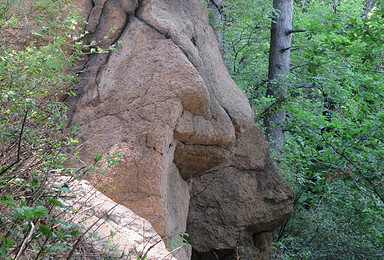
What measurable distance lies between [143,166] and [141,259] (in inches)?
69.5

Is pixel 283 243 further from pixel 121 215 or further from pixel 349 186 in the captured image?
pixel 121 215

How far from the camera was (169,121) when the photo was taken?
497cm

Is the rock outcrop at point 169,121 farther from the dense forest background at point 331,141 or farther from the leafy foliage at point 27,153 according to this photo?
the dense forest background at point 331,141

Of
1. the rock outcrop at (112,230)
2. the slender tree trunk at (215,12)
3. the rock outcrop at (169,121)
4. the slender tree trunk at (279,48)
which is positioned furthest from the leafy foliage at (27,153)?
the slender tree trunk at (279,48)

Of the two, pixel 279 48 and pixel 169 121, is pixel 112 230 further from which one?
pixel 279 48

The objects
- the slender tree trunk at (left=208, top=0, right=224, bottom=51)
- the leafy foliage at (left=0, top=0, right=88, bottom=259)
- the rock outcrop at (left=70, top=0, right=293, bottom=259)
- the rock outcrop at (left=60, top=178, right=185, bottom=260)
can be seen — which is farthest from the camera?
the slender tree trunk at (left=208, top=0, right=224, bottom=51)

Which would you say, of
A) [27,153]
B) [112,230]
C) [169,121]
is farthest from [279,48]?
[27,153]

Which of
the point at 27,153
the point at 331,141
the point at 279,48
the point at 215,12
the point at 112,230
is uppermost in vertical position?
the point at 27,153

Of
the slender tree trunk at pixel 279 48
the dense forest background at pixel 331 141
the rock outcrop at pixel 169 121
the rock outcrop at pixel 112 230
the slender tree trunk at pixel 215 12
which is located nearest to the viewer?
the rock outcrop at pixel 112 230

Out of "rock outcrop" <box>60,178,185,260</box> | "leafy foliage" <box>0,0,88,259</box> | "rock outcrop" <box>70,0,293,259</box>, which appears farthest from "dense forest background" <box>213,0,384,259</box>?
"leafy foliage" <box>0,0,88,259</box>

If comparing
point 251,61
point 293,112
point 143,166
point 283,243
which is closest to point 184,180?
point 143,166

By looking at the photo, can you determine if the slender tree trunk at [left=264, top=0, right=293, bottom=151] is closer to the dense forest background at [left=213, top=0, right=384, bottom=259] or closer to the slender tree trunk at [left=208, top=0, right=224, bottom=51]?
the dense forest background at [left=213, top=0, right=384, bottom=259]

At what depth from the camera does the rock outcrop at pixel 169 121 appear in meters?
4.87

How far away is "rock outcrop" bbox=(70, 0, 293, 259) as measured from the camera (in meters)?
4.87
